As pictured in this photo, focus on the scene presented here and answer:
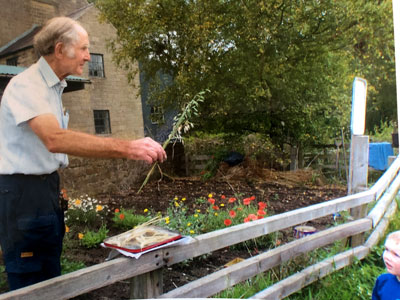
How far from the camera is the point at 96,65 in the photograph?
993 mm

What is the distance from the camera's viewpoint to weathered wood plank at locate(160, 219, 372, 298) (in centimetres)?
134

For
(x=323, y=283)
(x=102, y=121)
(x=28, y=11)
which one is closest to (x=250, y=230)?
(x=323, y=283)

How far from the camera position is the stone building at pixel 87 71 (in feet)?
2.68

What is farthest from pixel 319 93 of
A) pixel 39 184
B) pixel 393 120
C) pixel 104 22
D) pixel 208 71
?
pixel 39 184

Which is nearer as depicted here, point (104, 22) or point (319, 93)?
point (104, 22)

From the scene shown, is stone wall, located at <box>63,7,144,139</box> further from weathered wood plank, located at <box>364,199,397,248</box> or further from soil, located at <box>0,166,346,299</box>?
weathered wood plank, located at <box>364,199,397,248</box>

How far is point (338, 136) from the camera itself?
389 cm

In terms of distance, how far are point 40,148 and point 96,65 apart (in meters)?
0.27

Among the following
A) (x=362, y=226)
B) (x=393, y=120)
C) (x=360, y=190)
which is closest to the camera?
(x=362, y=226)

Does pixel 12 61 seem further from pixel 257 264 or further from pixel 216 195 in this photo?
pixel 216 195

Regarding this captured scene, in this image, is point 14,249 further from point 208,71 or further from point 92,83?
point 208,71

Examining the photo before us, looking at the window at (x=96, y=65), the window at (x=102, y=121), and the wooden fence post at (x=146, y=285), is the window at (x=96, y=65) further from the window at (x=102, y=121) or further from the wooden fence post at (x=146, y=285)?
the wooden fence post at (x=146, y=285)

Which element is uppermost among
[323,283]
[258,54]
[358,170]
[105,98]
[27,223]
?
[258,54]

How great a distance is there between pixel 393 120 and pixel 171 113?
6.59ft
